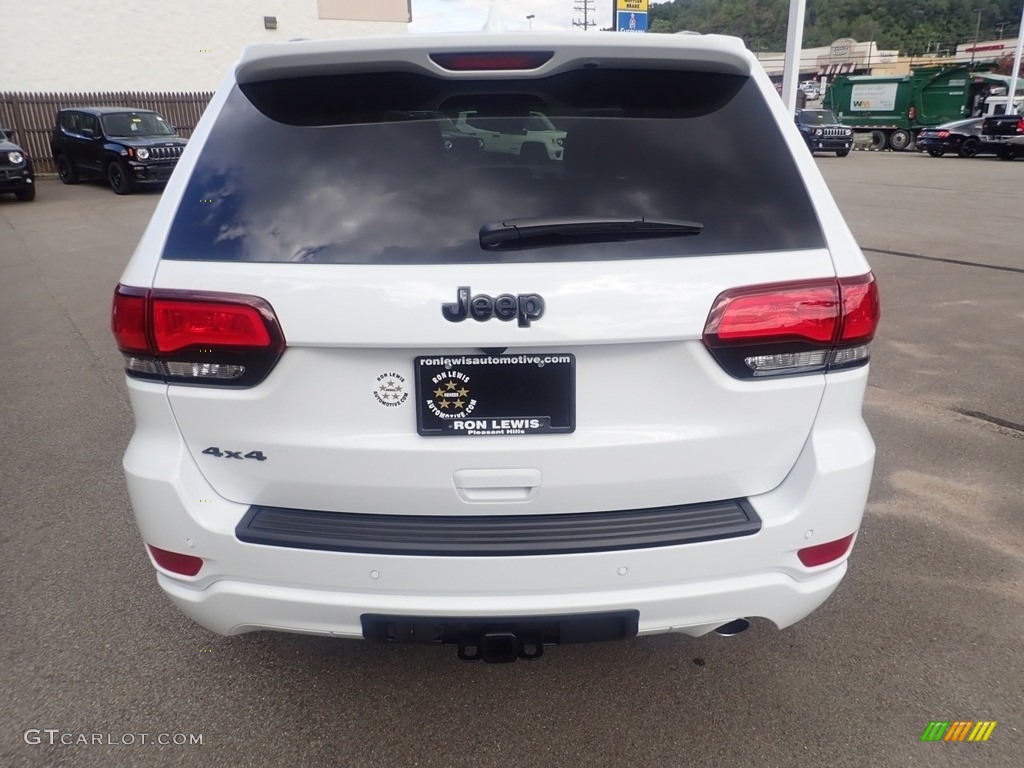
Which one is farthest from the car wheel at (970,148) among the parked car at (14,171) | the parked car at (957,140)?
the parked car at (14,171)

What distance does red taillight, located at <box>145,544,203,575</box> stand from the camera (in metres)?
2.18

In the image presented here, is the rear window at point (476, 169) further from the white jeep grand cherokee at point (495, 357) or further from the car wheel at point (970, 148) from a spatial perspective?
the car wheel at point (970, 148)

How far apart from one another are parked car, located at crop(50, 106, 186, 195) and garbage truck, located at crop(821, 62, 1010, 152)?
31.0 m

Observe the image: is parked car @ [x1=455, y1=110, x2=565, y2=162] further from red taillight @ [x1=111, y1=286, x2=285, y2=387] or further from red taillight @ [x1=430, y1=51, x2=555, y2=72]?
red taillight @ [x1=111, y1=286, x2=285, y2=387]

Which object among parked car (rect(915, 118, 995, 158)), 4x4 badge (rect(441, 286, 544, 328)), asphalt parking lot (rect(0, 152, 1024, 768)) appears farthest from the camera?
parked car (rect(915, 118, 995, 158))

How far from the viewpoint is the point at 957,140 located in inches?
1177

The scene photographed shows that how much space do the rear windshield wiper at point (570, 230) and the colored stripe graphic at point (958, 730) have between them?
173cm

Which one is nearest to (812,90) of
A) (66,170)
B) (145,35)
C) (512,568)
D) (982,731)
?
(145,35)

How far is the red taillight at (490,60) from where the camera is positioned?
7.04 ft

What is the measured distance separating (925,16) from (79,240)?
12356 centimetres

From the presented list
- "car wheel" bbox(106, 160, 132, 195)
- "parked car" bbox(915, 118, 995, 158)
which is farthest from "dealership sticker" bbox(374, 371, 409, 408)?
"parked car" bbox(915, 118, 995, 158)

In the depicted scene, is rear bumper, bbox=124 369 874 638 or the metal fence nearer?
rear bumper, bbox=124 369 874 638

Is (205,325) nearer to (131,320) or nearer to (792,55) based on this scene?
(131,320)

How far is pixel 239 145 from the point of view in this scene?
2215 millimetres
